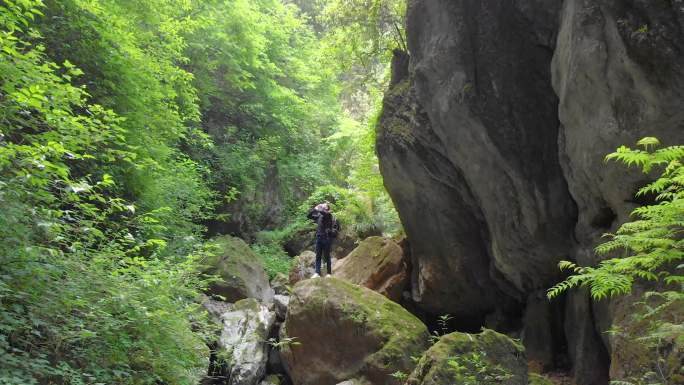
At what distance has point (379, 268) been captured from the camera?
453 inches

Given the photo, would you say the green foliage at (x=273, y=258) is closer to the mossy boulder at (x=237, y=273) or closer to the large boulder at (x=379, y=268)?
the mossy boulder at (x=237, y=273)

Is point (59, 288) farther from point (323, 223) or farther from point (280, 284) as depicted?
point (280, 284)

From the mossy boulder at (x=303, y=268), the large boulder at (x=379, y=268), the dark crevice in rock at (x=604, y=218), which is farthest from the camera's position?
the mossy boulder at (x=303, y=268)

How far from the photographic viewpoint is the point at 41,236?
4902mm

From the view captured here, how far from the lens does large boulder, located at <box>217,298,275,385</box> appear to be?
8.96 m

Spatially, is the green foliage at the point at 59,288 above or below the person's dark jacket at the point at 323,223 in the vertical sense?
below

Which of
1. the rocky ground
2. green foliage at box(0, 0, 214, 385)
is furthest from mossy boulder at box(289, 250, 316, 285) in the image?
green foliage at box(0, 0, 214, 385)

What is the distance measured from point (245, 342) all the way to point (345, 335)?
8.35ft

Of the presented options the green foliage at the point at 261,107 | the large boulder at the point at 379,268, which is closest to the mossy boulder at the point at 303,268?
the large boulder at the point at 379,268

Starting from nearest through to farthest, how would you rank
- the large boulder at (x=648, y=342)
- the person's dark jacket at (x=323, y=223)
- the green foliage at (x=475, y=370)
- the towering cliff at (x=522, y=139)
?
the large boulder at (x=648, y=342), the towering cliff at (x=522, y=139), the green foliage at (x=475, y=370), the person's dark jacket at (x=323, y=223)

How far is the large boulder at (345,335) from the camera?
305 inches

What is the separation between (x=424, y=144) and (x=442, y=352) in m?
4.90

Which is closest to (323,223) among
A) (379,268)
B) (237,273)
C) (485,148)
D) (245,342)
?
(379,268)

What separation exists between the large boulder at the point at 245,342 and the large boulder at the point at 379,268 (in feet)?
7.51
